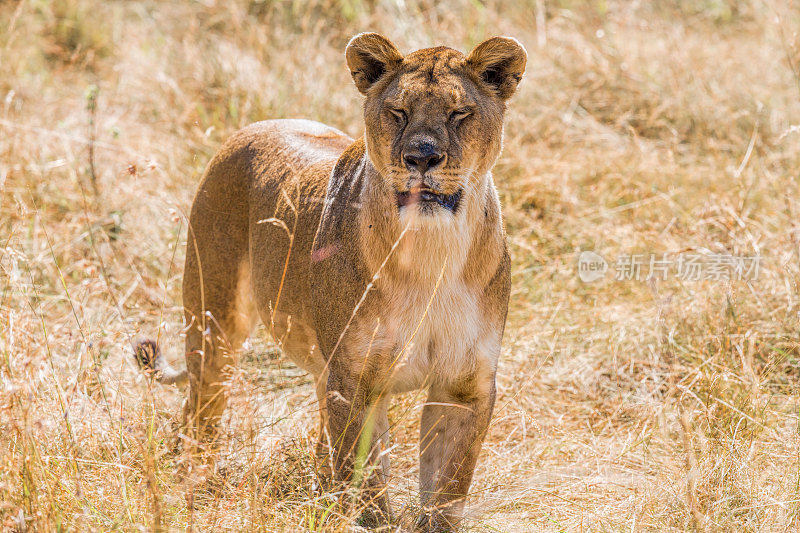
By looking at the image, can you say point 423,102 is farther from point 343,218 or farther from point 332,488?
point 332,488

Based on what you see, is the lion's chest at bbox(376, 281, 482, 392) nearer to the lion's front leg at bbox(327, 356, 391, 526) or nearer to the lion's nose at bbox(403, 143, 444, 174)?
the lion's front leg at bbox(327, 356, 391, 526)

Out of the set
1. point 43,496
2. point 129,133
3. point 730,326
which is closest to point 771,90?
point 730,326

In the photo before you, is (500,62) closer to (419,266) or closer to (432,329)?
(419,266)

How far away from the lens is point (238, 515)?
284cm

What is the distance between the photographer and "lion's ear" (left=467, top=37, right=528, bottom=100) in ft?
10.1

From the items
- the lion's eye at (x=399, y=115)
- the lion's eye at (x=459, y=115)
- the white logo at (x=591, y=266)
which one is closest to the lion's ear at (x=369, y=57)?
the lion's eye at (x=399, y=115)

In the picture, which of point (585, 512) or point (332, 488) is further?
point (585, 512)

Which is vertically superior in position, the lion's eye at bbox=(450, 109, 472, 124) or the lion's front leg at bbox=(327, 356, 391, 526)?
the lion's eye at bbox=(450, 109, 472, 124)

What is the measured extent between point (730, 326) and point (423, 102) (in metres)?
2.30

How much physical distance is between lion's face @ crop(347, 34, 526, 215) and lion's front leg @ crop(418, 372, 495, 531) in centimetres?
63

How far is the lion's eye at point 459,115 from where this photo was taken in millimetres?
2943

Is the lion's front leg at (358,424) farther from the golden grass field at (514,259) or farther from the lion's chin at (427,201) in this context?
the lion's chin at (427,201)

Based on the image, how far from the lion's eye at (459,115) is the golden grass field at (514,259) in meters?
1.03

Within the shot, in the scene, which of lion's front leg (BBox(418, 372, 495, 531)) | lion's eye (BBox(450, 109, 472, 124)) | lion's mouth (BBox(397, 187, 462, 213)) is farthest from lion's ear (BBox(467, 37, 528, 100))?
lion's front leg (BBox(418, 372, 495, 531))
